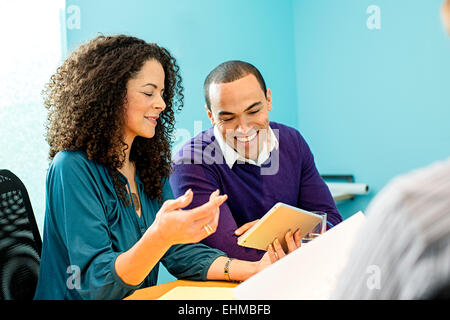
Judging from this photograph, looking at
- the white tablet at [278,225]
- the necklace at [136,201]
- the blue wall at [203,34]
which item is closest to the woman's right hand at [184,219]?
the white tablet at [278,225]

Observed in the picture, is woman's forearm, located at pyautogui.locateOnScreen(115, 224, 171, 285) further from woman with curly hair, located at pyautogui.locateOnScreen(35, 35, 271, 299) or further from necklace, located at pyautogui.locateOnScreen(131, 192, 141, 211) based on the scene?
necklace, located at pyautogui.locateOnScreen(131, 192, 141, 211)

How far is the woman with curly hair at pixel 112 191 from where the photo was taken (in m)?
0.99

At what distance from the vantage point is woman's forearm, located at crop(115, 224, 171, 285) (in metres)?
0.94

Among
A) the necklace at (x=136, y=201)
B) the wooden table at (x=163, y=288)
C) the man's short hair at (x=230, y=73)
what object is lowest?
the wooden table at (x=163, y=288)

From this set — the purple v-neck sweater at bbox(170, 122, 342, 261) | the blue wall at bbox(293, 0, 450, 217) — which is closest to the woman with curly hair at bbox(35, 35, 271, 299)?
the purple v-neck sweater at bbox(170, 122, 342, 261)

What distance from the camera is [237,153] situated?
1717 millimetres

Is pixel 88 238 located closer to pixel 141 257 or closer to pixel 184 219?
pixel 141 257

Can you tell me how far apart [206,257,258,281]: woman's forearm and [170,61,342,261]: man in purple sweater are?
16.4 inches

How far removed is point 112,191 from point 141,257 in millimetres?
318

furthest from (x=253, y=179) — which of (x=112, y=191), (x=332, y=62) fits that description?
(x=332, y=62)

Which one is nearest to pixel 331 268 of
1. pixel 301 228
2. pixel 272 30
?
pixel 301 228

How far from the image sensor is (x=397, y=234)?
1.27ft

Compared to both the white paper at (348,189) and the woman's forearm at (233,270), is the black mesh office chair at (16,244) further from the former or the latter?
the white paper at (348,189)

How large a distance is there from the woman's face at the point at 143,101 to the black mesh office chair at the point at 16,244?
0.37 meters
